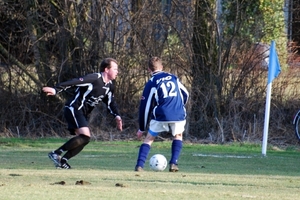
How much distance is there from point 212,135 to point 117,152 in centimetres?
424

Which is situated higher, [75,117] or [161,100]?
[161,100]

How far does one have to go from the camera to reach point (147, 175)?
10.9 m

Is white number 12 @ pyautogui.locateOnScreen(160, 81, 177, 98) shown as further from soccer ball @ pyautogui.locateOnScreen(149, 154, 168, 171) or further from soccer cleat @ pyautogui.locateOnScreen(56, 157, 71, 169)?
soccer cleat @ pyautogui.locateOnScreen(56, 157, 71, 169)

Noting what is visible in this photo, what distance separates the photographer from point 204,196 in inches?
331

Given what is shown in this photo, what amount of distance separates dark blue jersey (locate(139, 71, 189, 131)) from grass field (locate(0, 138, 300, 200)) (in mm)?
787

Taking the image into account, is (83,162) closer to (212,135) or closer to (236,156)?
(236,156)

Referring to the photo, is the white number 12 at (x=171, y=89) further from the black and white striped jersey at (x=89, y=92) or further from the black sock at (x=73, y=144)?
the black sock at (x=73, y=144)

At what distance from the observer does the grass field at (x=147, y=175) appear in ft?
28.1

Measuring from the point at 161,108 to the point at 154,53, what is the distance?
26.3 ft

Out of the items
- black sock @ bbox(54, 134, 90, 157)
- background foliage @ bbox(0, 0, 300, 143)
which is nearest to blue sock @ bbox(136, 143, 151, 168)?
black sock @ bbox(54, 134, 90, 157)

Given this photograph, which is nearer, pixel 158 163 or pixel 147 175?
pixel 147 175

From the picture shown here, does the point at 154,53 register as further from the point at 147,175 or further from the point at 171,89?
the point at 147,175

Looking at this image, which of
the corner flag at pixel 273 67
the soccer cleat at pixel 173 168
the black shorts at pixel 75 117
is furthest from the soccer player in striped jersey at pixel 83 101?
the corner flag at pixel 273 67

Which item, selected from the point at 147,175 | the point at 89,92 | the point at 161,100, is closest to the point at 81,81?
the point at 89,92
